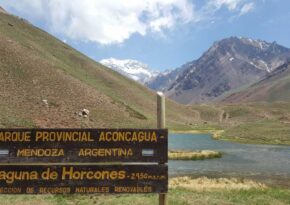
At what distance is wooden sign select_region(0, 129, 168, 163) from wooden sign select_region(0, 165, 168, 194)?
0.92 ft

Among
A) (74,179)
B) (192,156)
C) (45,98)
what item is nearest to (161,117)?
(74,179)

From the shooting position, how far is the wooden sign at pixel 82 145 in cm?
1397

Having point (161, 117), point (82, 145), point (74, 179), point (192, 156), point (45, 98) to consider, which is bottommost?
point (74, 179)

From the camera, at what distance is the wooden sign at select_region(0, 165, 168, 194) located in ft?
45.5

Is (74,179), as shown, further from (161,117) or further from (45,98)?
(45,98)

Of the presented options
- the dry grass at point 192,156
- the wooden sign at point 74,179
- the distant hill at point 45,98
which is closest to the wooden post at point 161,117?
the wooden sign at point 74,179

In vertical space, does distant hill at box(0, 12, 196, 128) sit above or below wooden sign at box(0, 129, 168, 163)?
above

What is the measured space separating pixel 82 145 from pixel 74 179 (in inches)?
42.9

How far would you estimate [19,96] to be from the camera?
139500 millimetres

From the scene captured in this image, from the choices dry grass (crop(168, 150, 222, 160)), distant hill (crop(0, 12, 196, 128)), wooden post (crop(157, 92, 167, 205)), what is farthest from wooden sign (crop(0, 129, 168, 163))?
distant hill (crop(0, 12, 196, 128))

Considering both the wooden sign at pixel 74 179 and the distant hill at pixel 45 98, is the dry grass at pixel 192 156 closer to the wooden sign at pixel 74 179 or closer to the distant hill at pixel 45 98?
the distant hill at pixel 45 98

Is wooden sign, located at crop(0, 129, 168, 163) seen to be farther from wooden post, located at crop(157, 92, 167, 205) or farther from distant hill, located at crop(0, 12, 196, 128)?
distant hill, located at crop(0, 12, 196, 128)

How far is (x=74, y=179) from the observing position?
1393 cm

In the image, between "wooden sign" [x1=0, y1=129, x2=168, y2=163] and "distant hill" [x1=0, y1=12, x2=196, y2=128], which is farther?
"distant hill" [x1=0, y1=12, x2=196, y2=128]
